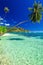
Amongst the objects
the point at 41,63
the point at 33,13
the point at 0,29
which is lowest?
the point at 41,63

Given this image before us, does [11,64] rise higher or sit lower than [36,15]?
lower

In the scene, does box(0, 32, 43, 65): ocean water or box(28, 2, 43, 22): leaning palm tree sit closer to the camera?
box(0, 32, 43, 65): ocean water

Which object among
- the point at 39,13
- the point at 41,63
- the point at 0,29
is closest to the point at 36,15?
the point at 39,13

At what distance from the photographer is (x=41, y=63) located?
8391 mm

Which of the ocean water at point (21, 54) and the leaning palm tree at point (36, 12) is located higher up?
the leaning palm tree at point (36, 12)

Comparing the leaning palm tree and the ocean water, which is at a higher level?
the leaning palm tree

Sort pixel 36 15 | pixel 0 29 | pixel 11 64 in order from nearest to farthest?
1. pixel 11 64
2. pixel 36 15
3. pixel 0 29

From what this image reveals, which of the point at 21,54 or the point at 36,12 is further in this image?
the point at 36,12

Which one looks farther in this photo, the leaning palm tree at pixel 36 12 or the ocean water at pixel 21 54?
the leaning palm tree at pixel 36 12

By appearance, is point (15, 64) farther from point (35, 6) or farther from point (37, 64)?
point (35, 6)

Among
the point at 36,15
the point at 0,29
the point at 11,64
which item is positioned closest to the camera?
the point at 11,64

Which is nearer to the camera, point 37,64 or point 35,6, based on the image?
point 37,64

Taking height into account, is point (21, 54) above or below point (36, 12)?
below

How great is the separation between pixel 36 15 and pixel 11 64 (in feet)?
61.4
